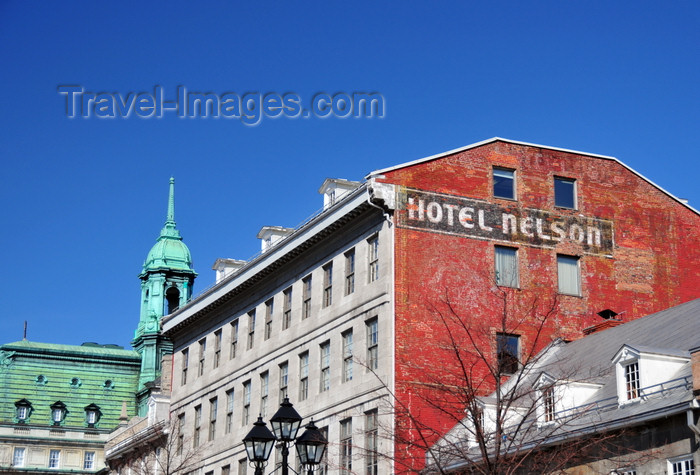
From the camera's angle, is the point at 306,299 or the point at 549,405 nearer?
the point at 549,405

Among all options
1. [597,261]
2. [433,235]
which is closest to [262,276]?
[433,235]

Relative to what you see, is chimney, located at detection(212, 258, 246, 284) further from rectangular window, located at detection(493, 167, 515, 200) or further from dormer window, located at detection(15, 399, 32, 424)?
dormer window, located at detection(15, 399, 32, 424)

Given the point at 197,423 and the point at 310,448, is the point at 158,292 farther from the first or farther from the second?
the point at 310,448

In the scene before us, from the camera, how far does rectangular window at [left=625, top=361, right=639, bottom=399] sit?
37.1m

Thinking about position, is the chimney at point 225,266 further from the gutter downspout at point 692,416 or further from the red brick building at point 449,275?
the gutter downspout at point 692,416

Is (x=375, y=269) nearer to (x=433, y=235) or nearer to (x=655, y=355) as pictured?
(x=433, y=235)

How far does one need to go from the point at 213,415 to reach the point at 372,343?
1640cm

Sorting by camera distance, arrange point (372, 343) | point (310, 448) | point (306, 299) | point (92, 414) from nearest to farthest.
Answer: point (310, 448) → point (372, 343) → point (306, 299) → point (92, 414)

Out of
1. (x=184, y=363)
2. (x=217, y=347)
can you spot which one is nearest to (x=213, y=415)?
(x=217, y=347)

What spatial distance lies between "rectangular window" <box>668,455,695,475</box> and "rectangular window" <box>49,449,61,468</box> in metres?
91.9

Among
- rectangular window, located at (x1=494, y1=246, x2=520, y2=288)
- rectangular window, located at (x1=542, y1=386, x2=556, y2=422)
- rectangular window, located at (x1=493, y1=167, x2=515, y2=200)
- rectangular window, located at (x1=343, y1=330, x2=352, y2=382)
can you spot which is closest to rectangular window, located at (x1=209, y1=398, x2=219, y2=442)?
rectangular window, located at (x1=343, y1=330, x2=352, y2=382)

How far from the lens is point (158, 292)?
127 metres

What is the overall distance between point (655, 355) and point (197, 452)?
3252 centimetres

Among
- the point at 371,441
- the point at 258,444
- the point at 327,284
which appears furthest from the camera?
the point at 327,284
